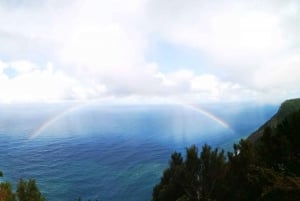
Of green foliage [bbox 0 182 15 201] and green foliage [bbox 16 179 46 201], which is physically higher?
green foliage [bbox 0 182 15 201]

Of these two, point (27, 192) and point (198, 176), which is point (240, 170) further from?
point (27, 192)

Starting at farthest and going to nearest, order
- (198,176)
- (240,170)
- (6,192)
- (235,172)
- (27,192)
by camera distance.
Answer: (27,192)
(198,176)
(235,172)
(240,170)
(6,192)

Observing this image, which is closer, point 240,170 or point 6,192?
point 6,192

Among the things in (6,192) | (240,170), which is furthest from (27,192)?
(240,170)

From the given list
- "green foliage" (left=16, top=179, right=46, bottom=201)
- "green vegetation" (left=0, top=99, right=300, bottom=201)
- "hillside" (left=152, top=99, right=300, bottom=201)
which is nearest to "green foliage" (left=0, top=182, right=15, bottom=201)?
"green vegetation" (left=0, top=99, right=300, bottom=201)

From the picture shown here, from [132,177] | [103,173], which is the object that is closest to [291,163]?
[132,177]

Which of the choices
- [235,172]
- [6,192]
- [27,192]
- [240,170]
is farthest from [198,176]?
[27,192]

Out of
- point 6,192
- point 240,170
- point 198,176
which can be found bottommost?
point 198,176

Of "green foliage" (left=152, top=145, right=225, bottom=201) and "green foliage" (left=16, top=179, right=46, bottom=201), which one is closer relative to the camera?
"green foliage" (left=152, top=145, right=225, bottom=201)

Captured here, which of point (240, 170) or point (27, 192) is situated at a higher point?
point (240, 170)

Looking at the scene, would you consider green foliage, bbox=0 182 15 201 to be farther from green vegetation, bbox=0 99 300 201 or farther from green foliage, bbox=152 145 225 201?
green foliage, bbox=152 145 225 201

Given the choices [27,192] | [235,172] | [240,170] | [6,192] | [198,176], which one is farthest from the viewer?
[27,192]
